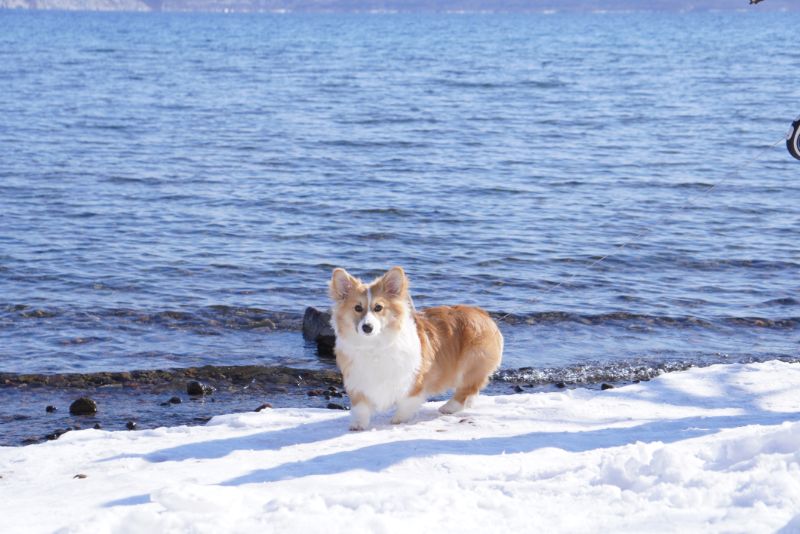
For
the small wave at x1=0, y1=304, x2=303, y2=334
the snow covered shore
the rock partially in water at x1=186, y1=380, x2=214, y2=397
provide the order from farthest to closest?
the small wave at x1=0, y1=304, x2=303, y2=334, the rock partially in water at x1=186, y1=380, x2=214, y2=397, the snow covered shore

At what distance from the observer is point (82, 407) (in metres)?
8.56

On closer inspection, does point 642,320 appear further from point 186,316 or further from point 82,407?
point 82,407

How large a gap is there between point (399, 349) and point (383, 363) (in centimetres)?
14

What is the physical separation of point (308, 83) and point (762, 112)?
17735 millimetres

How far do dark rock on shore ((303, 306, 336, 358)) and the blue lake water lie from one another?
263 mm

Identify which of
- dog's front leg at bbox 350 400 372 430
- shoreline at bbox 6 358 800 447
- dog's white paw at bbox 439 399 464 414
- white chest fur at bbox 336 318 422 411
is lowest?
shoreline at bbox 6 358 800 447

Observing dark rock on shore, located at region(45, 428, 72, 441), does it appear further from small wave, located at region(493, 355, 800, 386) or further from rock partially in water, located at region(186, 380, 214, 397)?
small wave, located at region(493, 355, 800, 386)

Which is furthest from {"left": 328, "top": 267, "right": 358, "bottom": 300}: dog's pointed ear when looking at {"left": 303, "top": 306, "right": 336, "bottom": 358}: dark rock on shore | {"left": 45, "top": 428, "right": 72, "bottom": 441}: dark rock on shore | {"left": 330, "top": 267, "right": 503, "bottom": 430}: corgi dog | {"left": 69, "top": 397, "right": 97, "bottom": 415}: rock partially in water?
{"left": 303, "top": 306, "right": 336, "bottom": 358}: dark rock on shore

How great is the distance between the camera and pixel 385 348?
7148mm

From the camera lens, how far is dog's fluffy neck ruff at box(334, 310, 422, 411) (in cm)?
714

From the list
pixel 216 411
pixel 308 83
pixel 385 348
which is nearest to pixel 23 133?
pixel 308 83

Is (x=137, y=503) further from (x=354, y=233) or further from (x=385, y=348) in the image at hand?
(x=354, y=233)

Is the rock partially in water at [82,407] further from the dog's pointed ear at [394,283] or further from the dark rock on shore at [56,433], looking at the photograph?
the dog's pointed ear at [394,283]

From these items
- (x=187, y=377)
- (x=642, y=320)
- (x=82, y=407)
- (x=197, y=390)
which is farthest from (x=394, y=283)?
(x=642, y=320)
